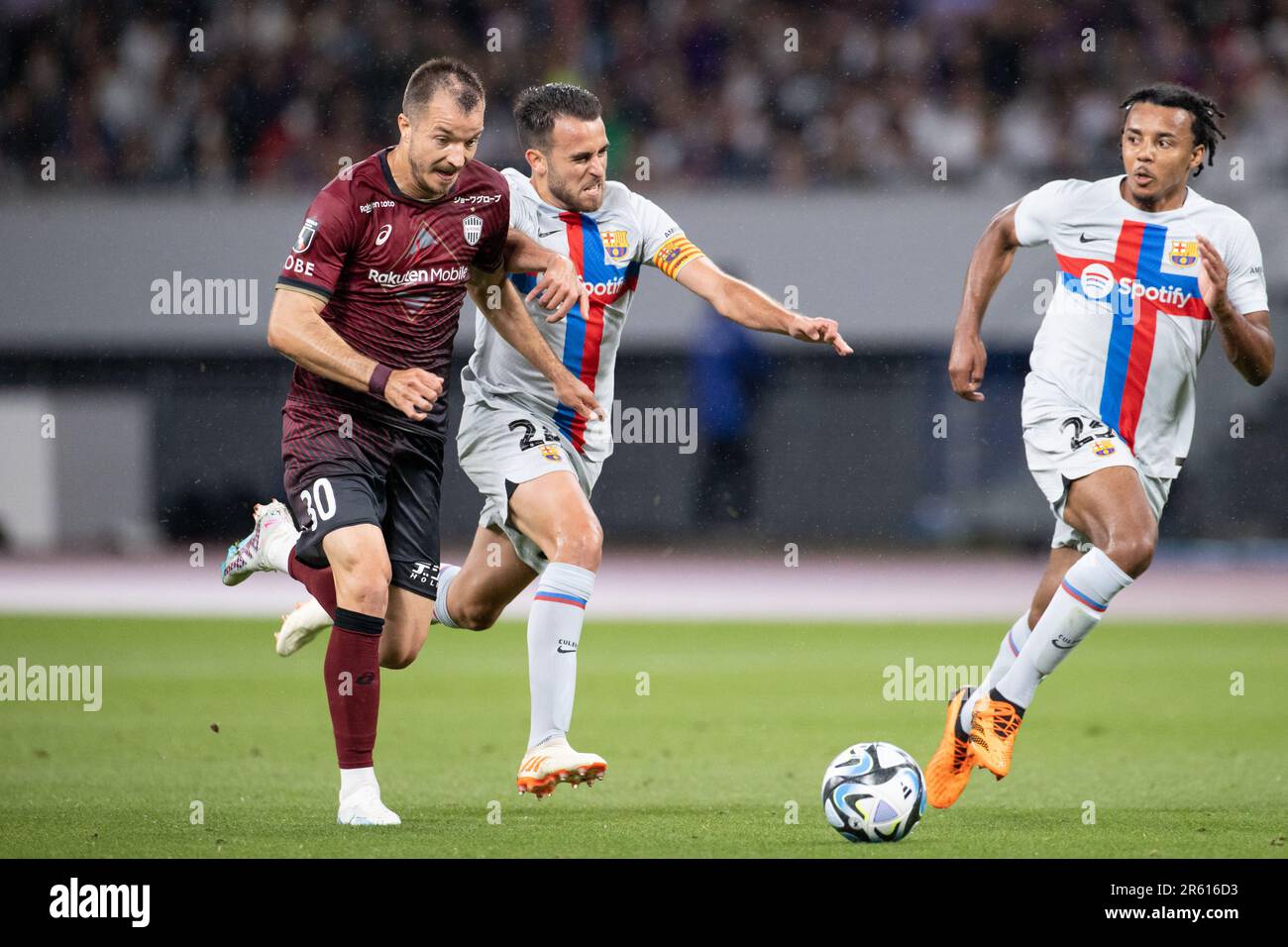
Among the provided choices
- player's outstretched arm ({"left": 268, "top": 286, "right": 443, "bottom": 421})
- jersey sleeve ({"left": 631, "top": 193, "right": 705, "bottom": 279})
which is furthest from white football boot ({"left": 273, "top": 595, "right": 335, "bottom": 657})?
jersey sleeve ({"left": 631, "top": 193, "right": 705, "bottom": 279})

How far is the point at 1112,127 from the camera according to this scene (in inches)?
751

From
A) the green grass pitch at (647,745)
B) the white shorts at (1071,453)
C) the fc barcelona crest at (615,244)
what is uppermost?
the fc barcelona crest at (615,244)

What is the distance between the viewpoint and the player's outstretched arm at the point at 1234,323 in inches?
236

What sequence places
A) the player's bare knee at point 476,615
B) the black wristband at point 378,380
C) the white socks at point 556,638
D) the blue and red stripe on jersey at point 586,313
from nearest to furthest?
the black wristband at point 378,380
the white socks at point 556,638
the blue and red stripe on jersey at point 586,313
the player's bare knee at point 476,615

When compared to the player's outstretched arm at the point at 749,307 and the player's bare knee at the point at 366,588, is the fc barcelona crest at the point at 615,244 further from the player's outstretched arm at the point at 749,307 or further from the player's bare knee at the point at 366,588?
the player's bare knee at the point at 366,588

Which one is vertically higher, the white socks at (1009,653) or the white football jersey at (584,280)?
the white football jersey at (584,280)

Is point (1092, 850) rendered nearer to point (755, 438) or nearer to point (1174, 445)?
point (1174, 445)

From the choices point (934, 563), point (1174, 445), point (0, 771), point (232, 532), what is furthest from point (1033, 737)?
point (232, 532)

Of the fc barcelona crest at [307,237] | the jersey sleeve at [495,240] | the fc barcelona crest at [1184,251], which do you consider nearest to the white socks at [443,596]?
the jersey sleeve at [495,240]

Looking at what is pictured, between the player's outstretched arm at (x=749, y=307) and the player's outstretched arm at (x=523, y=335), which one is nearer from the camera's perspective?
the player's outstretched arm at (x=749, y=307)

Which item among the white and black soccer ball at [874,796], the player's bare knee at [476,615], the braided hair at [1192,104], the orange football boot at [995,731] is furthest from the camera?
the player's bare knee at [476,615]

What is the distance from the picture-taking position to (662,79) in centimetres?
1995

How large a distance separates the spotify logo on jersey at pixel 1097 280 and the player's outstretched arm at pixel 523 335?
197cm

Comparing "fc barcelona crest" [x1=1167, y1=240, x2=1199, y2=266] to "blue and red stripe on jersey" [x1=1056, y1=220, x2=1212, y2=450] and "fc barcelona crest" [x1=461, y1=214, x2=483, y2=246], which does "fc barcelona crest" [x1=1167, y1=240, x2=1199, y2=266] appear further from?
"fc barcelona crest" [x1=461, y1=214, x2=483, y2=246]
